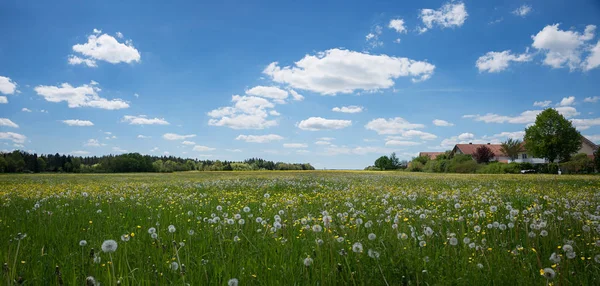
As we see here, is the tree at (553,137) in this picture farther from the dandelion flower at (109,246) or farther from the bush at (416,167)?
the dandelion flower at (109,246)

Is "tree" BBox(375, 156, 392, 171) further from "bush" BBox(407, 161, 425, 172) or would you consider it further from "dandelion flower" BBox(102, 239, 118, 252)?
"dandelion flower" BBox(102, 239, 118, 252)

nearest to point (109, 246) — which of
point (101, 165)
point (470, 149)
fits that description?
point (101, 165)

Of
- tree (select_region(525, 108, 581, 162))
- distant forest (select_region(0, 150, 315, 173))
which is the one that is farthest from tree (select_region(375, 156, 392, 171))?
tree (select_region(525, 108, 581, 162))

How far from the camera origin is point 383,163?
10312 centimetres

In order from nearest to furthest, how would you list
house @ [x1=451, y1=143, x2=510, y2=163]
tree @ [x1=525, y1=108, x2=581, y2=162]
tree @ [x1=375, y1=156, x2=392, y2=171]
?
1. tree @ [x1=525, y1=108, x2=581, y2=162]
2. house @ [x1=451, y1=143, x2=510, y2=163]
3. tree @ [x1=375, y1=156, x2=392, y2=171]

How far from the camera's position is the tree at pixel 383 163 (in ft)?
334

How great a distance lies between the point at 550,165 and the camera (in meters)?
49.9

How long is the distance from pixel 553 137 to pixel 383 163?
4801cm

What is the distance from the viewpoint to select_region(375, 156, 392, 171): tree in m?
102

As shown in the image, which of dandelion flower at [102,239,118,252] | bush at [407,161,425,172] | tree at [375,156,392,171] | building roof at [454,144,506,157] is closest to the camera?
dandelion flower at [102,239,118,252]

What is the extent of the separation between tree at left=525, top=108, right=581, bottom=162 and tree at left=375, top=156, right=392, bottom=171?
43290 millimetres

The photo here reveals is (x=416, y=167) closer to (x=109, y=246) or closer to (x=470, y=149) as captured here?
(x=470, y=149)

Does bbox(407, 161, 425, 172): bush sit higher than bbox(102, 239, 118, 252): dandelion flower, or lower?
higher

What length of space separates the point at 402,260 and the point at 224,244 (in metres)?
2.46
